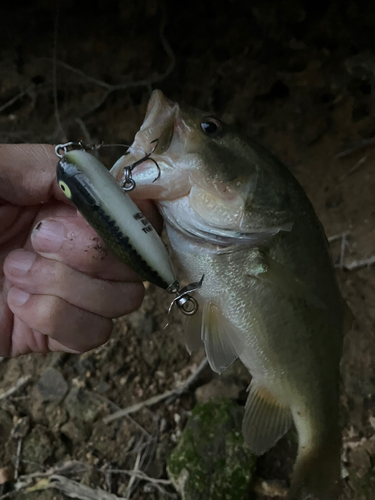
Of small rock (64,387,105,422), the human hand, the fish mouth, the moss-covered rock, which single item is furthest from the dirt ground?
the fish mouth

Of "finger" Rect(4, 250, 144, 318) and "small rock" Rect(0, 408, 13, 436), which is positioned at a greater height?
"finger" Rect(4, 250, 144, 318)

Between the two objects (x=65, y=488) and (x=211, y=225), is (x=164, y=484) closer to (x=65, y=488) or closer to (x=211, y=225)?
(x=65, y=488)

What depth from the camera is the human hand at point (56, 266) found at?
96cm

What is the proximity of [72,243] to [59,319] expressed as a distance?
8.7 inches

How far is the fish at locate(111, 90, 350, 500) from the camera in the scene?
92cm

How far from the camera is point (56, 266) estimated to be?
100 cm

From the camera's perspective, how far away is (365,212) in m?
2.04

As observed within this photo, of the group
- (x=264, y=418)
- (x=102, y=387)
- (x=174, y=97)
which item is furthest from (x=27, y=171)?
(x=174, y=97)

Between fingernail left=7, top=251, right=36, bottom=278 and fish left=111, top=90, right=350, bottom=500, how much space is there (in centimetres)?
36

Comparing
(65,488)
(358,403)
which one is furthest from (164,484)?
(358,403)

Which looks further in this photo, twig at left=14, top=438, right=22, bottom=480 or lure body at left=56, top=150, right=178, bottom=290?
twig at left=14, top=438, right=22, bottom=480

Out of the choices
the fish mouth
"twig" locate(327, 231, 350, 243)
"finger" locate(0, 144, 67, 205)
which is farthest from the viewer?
"twig" locate(327, 231, 350, 243)

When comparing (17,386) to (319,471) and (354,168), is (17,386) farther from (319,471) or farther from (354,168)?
(354,168)

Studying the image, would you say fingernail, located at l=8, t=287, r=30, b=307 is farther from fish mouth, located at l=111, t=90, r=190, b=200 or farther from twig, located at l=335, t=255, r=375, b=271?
twig, located at l=335, t=255, r=375, b=271
